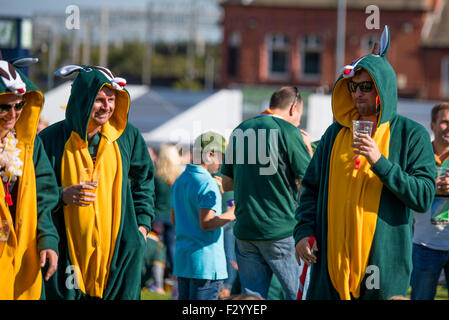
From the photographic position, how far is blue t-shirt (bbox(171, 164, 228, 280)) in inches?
224

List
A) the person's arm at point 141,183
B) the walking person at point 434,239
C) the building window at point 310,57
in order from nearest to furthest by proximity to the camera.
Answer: the person's arm at point 141,183 → the walking person at point 434,239 → the building window at point 310,57

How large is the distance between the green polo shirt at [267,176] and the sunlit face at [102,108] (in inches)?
55.9

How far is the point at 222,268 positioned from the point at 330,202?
5.95ft

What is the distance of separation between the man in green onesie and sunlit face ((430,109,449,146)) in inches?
103

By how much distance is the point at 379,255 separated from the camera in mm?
4023

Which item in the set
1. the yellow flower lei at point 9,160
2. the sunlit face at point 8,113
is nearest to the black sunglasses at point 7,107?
the sunlit face at point 8,113

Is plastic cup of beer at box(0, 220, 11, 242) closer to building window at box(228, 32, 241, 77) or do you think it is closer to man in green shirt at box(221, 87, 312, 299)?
man in green shirt at box(221, 87, 312, 299)

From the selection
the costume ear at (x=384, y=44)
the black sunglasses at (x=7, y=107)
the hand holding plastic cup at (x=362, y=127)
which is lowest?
the hand holding plastic cup at (x=362, y=127)

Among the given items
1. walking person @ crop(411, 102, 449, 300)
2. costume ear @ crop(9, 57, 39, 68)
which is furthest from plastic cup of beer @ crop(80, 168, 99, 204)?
walking person @ crop(411, 102, 449, 300)

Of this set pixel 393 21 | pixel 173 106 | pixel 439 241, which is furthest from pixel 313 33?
pixel 439 241

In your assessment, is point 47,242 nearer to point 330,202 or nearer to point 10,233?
point 10,233

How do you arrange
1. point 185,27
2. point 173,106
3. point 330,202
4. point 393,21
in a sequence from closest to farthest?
point 330,202 → point 173,106 → point 393,21 → point 185,27

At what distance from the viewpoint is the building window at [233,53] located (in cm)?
4278

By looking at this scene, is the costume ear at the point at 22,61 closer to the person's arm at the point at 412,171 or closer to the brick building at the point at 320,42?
the person's arm at the point at 412,171
